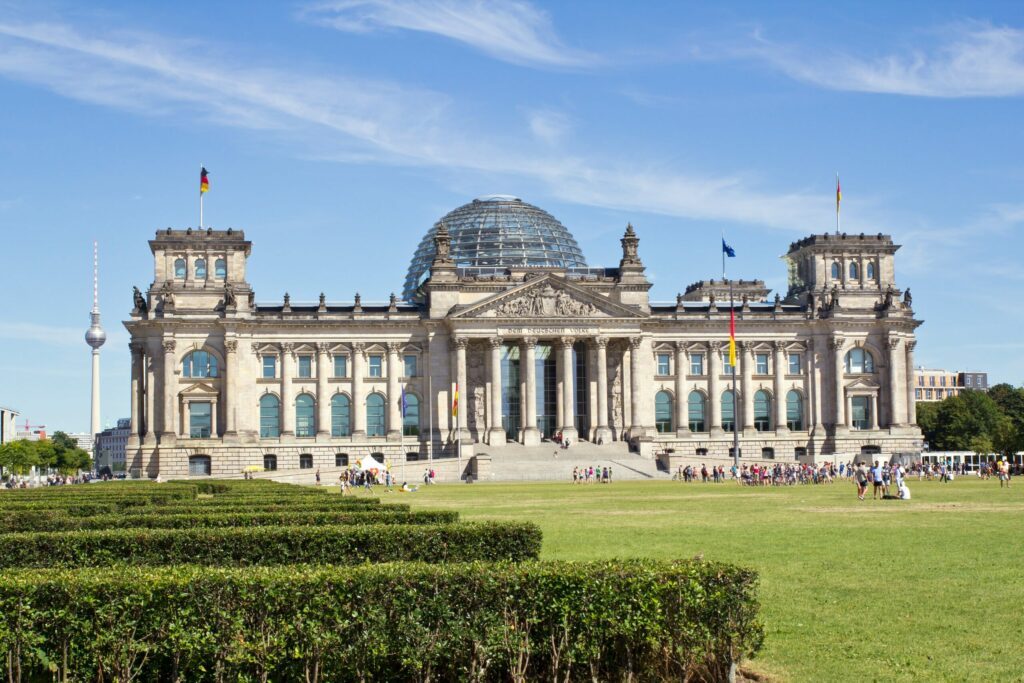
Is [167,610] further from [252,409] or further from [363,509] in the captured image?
[252,409]

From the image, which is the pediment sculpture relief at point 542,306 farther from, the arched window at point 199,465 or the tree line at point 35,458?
the tree line at point 35,458

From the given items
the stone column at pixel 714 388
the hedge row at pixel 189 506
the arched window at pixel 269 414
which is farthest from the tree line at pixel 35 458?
the hedge row at pixel 189 506

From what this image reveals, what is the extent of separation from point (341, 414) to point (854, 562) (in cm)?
9439

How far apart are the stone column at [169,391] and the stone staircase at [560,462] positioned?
1162 inches

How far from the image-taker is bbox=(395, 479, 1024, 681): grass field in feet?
62.8

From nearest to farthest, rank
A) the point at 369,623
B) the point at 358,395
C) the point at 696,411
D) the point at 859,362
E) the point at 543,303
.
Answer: the point at 369,623
the point at 543,303
the point at 358,395
the point at 696,411
the point at 859,362

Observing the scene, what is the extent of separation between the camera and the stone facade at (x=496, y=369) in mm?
116812

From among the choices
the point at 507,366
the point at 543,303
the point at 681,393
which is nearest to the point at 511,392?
the point at 507,366

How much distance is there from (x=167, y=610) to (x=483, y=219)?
391 feet

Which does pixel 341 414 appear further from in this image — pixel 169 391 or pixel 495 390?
pixel 169 391

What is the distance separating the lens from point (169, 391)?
116 meters

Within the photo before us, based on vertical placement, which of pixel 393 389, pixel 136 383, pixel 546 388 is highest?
pixel 136 383

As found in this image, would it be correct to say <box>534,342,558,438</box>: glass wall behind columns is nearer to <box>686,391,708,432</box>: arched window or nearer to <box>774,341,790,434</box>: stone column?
<box>686,391,708,432</box>: arched window

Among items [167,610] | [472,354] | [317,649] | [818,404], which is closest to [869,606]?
[317,649]
